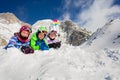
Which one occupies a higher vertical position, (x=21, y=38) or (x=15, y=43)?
(x=21, y=38)

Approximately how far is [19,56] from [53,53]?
4.69ft

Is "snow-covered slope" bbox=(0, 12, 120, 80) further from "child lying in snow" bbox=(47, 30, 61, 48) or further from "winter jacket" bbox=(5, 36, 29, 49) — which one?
"child lying in snow" bbox=(47, 30, 61, 48)

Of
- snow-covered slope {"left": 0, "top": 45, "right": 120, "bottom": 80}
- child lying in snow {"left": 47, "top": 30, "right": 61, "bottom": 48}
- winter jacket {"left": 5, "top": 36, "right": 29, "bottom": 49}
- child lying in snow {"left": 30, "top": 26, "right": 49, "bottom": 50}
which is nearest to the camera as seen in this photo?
snow-covered slope {"left": 0, "top": 45, "right": 120, "bottom": 80}

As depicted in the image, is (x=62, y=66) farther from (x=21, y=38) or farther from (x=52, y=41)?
(x=52, y=41)

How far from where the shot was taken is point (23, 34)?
11.7m

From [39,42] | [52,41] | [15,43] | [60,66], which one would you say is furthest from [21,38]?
[60,66]

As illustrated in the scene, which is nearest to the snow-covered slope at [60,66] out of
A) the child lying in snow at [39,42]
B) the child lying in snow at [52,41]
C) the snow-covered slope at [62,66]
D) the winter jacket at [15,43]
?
the snow-covered slope at [62,66]

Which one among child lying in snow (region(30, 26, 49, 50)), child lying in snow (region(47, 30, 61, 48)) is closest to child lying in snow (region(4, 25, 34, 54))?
child lying in snow (region(30, 26, 49, 50))

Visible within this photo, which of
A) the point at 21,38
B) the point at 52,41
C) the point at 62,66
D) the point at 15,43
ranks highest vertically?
the point at 52,41

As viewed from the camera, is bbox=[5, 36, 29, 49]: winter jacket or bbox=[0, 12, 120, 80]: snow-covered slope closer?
bbox=[0, 12, 120, 80]: snow-covered slope

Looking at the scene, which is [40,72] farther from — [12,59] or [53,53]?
[53,53]

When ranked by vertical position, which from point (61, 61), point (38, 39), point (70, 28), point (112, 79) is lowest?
point (112, 79)

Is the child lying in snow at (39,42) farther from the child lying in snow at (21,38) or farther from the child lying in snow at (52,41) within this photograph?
the child lying in snow at (52,41)

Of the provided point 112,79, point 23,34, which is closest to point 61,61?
point 112,79
